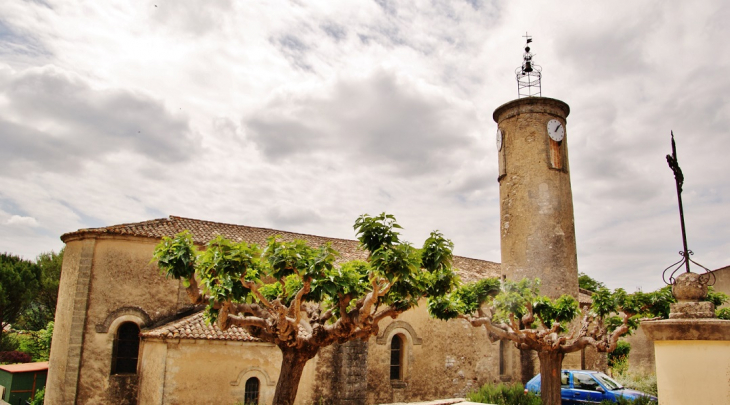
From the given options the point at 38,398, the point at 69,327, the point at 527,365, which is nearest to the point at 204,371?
the point at 69,327

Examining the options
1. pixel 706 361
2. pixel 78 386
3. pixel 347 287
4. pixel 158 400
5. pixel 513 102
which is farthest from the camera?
pixel 513 102

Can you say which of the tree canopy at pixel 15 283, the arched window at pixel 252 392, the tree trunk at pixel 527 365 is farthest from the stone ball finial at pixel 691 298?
the tree canopy at pixel 15 283

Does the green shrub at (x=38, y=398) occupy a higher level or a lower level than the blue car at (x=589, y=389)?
lower

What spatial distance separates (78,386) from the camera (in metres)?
16.3

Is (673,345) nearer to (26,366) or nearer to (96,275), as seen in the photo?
(96,275)

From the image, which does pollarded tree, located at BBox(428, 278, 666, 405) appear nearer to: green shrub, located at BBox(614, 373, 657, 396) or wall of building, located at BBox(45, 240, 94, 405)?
green shrub, located at BBox(614, 373, 657, 396)

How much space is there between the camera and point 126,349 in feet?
56.6

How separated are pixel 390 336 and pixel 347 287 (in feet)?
37.5

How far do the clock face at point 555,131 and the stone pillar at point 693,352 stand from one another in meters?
16.5

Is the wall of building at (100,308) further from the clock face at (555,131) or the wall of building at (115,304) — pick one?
the clock face at (555,131)

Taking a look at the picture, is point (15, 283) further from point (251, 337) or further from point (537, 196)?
point (537, 196)

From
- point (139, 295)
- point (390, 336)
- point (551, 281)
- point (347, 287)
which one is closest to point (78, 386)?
point (139, 295)

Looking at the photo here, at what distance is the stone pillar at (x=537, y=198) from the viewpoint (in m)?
19.1

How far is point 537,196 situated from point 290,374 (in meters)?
13.1
